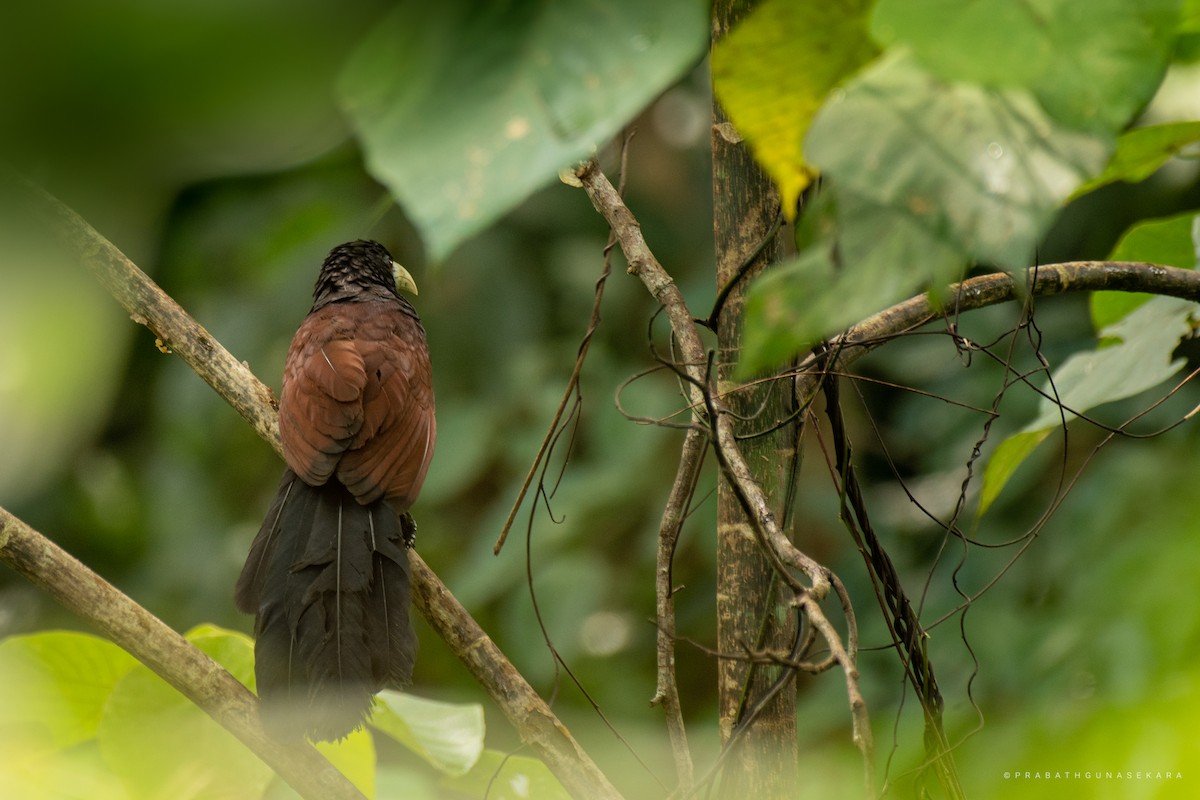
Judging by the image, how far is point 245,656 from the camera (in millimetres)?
1265

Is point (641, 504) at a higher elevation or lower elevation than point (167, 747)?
higher

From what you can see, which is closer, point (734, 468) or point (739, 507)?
point (734, 468)

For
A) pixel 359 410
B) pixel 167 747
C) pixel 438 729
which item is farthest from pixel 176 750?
pixel 359 410

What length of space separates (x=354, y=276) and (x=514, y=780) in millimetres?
1226

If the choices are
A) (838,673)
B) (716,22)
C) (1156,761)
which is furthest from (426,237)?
(838,673)

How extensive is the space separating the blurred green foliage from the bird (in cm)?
13

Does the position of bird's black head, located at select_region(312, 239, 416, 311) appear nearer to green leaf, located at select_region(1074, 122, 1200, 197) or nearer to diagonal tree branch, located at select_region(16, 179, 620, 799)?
diagonal tree branch, located at select_region(16, 179, 620, 799)

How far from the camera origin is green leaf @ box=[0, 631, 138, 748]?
87 centimetres

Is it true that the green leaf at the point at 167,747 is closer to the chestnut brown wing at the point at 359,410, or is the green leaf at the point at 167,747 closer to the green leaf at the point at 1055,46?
the chestnut brown wing at the point at 359,410

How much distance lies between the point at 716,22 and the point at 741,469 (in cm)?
41

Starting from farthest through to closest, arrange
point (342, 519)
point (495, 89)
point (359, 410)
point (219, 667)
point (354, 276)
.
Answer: point (354, 276) < point (359, 410) < point (342, 519) < point (219, 667) < point (495, 89)

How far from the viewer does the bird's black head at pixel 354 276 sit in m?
2.06

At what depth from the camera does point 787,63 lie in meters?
0.37

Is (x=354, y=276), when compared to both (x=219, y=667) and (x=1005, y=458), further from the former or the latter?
(x=1005, y=458)
